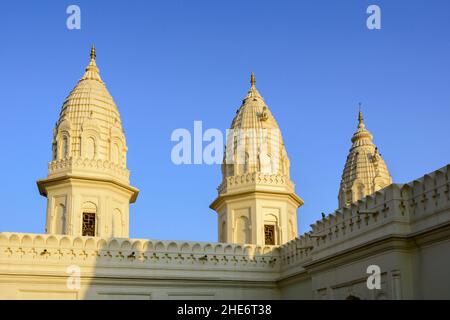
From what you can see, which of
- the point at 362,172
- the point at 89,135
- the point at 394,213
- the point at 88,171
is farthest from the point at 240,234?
the point at 394,213

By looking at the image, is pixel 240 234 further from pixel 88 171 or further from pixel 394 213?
pixel 394 213

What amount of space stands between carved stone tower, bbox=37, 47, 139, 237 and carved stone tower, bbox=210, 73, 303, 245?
13.8 feet

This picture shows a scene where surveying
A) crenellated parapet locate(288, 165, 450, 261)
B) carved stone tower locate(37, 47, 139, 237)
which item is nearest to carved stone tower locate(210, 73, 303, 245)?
carved stone tower locate(37, 47, 139, 237)

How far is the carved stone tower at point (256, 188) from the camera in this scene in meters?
28.7

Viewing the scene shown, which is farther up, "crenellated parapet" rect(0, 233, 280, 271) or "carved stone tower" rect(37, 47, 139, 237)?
"carved stone tower" rect(37, 47, 139, 237)

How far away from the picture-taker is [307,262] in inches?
901

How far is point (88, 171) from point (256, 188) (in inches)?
270

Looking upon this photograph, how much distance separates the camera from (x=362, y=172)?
112ft

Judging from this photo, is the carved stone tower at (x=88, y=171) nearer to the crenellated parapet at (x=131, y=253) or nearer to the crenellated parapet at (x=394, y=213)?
the crenellated parapet at (x=131, y=253)

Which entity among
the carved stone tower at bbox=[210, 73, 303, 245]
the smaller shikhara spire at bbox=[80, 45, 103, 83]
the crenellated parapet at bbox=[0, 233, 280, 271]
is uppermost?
the smaller shikhara spire at bbox=[80, 45, 103, 83]

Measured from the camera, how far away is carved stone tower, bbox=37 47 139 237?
89.4 ft

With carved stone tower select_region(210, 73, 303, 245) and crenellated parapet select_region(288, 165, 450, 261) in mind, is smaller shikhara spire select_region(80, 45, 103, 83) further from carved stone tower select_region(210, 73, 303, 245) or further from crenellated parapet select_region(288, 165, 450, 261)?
crenellated parapet select_region(288, 165, 450, 261)
